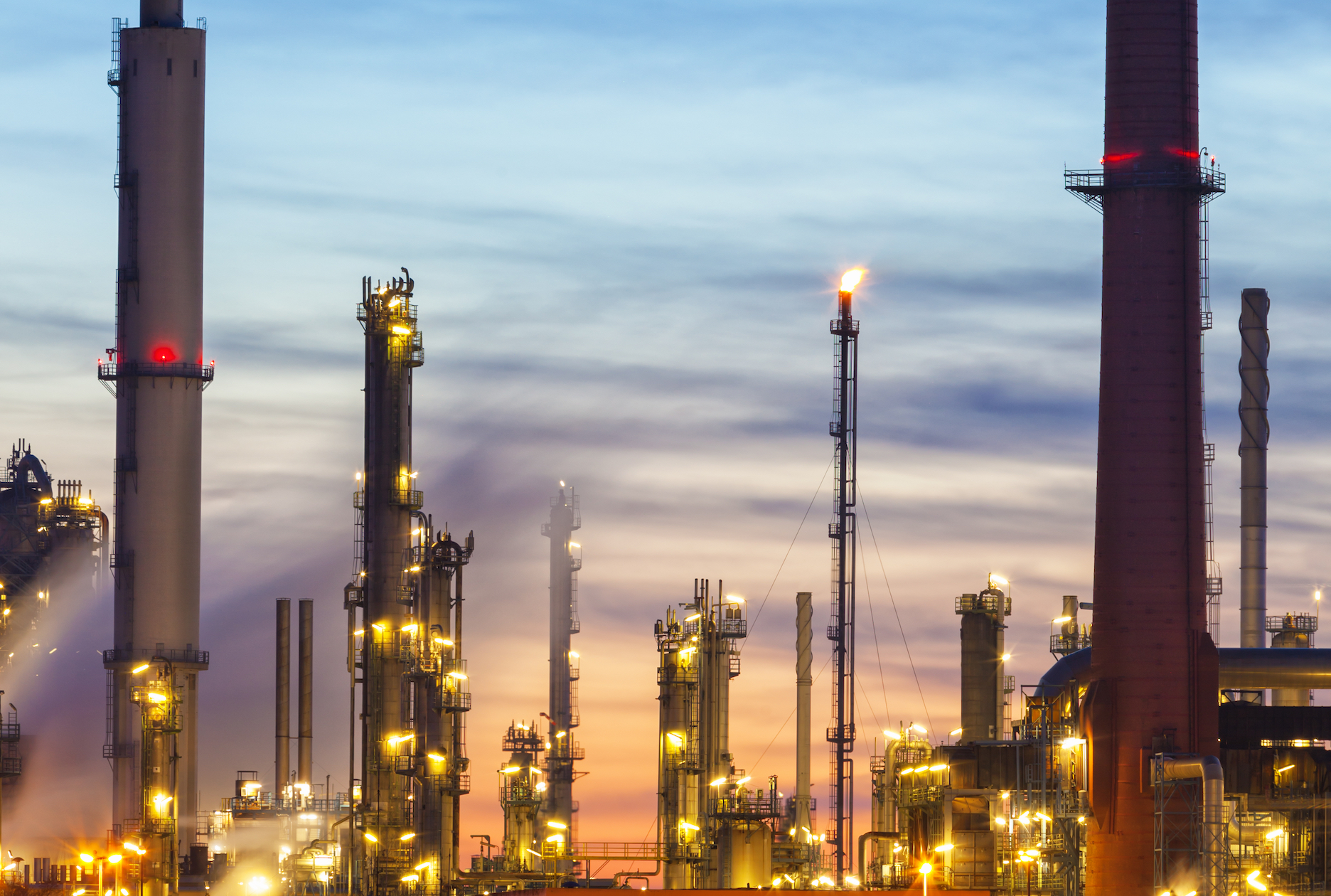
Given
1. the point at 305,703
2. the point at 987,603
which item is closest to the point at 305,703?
the point at 305,703

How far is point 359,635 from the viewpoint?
8000 cm

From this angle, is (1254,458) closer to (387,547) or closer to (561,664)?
(387,547)

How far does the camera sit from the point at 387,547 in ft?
221

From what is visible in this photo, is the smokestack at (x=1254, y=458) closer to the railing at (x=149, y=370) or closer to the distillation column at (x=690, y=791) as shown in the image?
the distillation column at (x=690, y=791)

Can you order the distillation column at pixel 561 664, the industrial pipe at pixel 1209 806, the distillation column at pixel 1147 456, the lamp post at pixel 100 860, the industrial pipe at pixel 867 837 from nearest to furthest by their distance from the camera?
the industrial pipe at pixel 1209 806
the distillation column at pixel 1147 456
the lamp post at pixel 100 860
the industrial pipe at pixel 867 837
the distillation column at pixel 561 664

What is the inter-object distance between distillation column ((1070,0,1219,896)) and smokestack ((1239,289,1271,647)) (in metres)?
26.9

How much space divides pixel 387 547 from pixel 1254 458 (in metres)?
34.4

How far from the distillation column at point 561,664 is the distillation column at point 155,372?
101 feet

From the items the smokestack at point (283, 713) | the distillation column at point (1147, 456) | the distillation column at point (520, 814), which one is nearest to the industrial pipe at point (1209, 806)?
the distillation column at point (1147, 456)

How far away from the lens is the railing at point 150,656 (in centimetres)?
7956

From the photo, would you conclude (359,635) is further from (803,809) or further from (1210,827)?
(1210,827)

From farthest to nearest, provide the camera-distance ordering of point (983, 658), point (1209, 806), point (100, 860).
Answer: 1. point (983, 658)
2. point (100, 860)
3. point (1209, 806)

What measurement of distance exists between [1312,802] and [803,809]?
3229 centimetres

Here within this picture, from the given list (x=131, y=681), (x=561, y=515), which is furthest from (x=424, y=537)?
(x=561, y=515)
